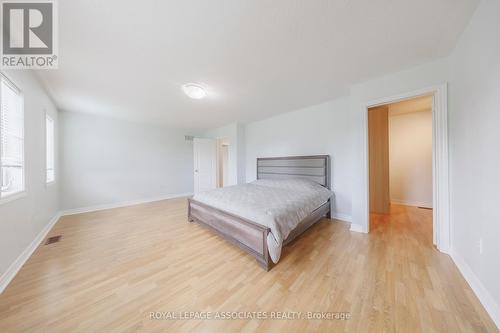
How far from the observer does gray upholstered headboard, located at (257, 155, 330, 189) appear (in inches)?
132

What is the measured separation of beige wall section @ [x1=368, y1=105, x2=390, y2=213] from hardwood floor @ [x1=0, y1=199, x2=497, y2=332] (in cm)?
A: 113

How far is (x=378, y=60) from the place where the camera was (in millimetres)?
1988

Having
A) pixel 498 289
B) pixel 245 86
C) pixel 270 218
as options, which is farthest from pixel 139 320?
pixel 245 86

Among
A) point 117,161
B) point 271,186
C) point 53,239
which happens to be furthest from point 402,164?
point 117,161

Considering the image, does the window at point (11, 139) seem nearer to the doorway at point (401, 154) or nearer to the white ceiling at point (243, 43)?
the white ceiling at point (243, 43)

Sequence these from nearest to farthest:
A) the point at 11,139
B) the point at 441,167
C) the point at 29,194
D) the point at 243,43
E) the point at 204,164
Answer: the point at 243,43 < the point at 11,139 < the point at 441,167 < the point at 29,194 < the point at 204,164

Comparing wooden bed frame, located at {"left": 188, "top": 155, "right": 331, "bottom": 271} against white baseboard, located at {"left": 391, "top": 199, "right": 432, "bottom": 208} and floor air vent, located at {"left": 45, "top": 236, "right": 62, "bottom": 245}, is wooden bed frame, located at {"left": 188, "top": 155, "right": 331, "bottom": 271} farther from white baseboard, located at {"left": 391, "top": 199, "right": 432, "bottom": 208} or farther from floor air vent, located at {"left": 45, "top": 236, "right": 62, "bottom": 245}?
white baseboard, located at {"left": 391, "top": 199, "right": 432, "bottom": 208}

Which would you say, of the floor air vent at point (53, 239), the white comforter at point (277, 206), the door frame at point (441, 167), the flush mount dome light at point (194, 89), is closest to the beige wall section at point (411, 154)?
the door frame at point (441, 167)

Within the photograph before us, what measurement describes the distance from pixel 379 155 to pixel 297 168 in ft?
6.02

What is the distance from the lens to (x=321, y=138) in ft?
11.5

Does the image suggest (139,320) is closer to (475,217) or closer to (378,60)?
(475,217)

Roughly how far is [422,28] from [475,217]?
1.84 metres

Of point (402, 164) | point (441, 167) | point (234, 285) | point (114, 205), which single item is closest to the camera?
point (234, 285)

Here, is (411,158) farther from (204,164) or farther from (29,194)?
(29,194)
